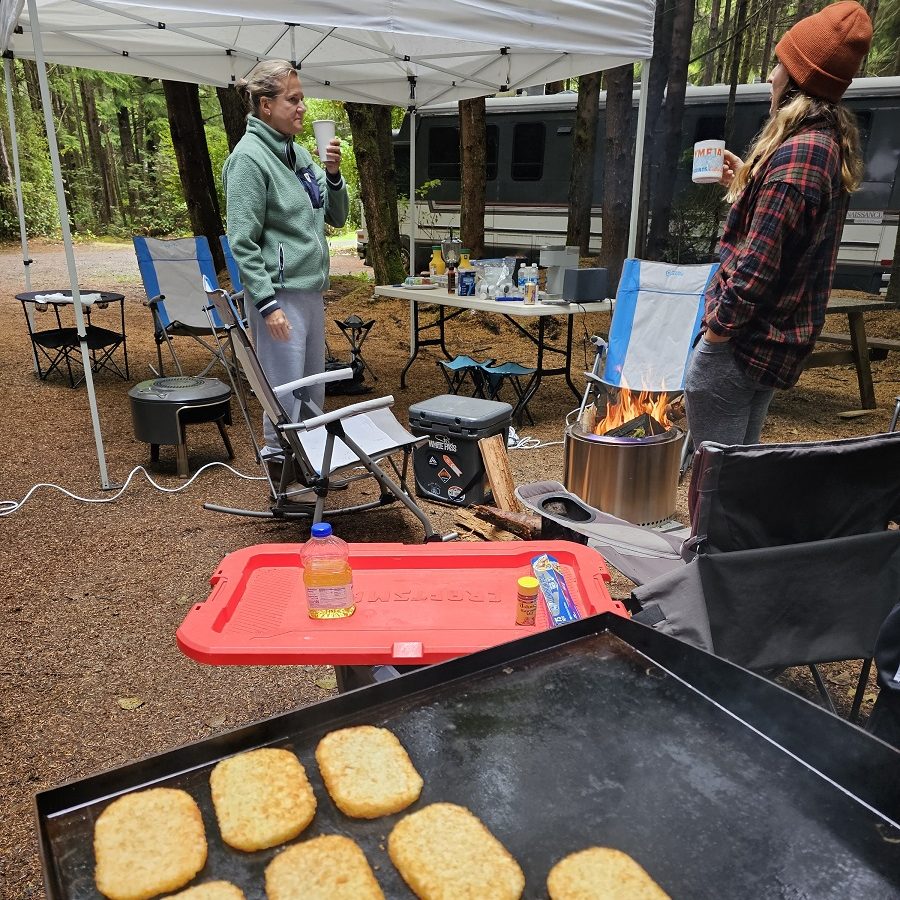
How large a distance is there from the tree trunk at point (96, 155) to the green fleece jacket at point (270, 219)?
918 inches

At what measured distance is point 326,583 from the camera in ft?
5.41

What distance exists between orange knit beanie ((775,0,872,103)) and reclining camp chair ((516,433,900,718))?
1059 millimetres

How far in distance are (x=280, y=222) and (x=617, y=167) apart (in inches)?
225

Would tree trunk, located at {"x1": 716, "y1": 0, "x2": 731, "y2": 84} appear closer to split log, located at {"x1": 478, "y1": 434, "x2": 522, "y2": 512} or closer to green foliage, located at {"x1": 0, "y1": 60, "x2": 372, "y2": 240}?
green foliage, located at {"x1": 0, "y1": 60, "x2": 372, "y2": 240}

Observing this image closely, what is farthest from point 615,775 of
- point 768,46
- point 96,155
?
point 96,155

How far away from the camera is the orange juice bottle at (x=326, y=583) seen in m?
1.63

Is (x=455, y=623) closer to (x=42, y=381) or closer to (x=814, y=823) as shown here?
(x=814, y=823)

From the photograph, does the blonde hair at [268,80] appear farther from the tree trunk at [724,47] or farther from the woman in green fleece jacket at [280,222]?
the tree trunk at [724,47]

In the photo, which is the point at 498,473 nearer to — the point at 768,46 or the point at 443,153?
the point at 443,153

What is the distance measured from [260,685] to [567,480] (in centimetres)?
184

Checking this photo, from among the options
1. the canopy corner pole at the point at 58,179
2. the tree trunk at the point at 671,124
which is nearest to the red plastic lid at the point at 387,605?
the canopy corner pole at the point at 58,179

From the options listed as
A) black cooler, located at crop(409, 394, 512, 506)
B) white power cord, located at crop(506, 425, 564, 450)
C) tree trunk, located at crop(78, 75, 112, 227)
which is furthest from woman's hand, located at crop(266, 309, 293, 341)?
tree trunk, located at crop(78, 75, 112, 227)

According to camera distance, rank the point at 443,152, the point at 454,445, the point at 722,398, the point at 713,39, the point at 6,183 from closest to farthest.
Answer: the point at 722,398 < the point at 454,445 < the point at 443,152 < the point at 713,39 < the point at 6,183

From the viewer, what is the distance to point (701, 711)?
113 cm
